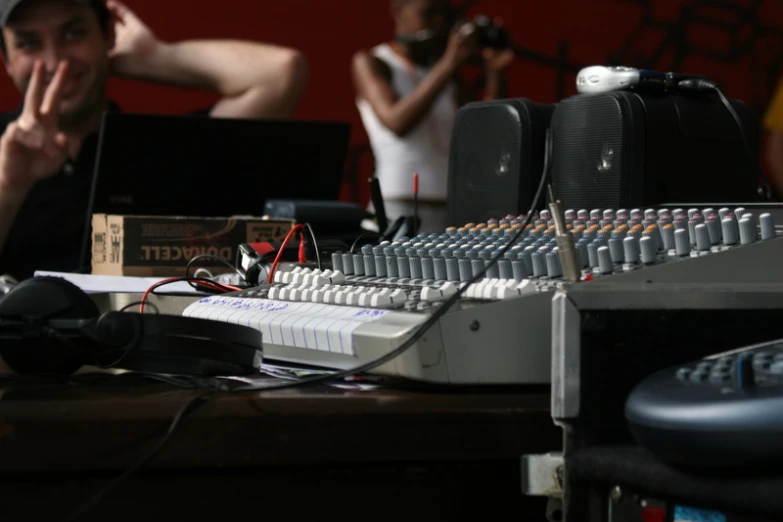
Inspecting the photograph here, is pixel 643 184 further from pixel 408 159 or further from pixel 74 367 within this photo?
pixel 408 159

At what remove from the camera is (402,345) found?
26.7 inches

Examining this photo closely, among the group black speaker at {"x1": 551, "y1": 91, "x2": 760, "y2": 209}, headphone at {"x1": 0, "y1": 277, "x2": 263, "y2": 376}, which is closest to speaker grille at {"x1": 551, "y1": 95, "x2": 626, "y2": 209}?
black speaker at {"x1": 551, "y1": 91, "x2": 760, "y2": 209}

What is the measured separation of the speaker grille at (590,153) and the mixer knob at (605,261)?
1.20 feet

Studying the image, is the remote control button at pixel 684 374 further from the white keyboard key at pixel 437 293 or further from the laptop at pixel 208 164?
the laptop at pixel 208 164

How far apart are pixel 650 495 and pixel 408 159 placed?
2472mm

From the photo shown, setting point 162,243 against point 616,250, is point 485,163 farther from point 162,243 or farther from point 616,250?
point 616,250

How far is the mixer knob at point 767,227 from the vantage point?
79 centimetres

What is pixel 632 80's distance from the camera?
1.16 meters

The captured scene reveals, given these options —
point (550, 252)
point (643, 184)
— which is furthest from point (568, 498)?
point (643, 184)

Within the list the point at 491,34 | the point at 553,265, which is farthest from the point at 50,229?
the point at 491,34

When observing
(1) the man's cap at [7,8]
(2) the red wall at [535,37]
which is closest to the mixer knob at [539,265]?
(1) the man's cap at [7,8]

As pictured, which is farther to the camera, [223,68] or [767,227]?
[223,68]

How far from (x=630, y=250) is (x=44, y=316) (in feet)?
A: 1.39

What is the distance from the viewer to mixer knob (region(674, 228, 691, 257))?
0.78 meters
